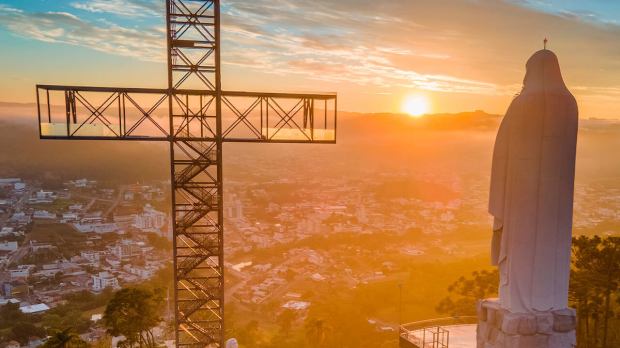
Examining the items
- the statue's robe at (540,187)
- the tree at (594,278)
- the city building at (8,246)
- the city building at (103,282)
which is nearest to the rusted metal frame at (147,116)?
the statue's robe at (540,187)

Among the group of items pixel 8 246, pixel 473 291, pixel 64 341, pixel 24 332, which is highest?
pixel 473 291

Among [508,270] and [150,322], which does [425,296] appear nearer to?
[150,322]

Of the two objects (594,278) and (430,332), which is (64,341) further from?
(594,278)

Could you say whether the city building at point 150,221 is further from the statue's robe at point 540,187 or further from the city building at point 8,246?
the statue's robe at point 540,187

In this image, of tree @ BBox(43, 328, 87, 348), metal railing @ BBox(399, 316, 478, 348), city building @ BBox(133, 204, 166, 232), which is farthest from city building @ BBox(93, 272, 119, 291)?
metal railing @ BBox(399, 316, 478, 348)

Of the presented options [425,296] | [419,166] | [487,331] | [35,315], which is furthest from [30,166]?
[419,166]

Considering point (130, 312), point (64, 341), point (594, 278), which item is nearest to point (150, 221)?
point (130, 312)

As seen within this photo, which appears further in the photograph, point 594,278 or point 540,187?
point 594,278

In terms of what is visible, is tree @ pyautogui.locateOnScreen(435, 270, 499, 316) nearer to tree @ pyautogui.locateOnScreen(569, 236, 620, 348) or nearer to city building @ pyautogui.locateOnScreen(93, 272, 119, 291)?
tree @ pyautogui.locateOnScreen(569, 236, 620, 348)
